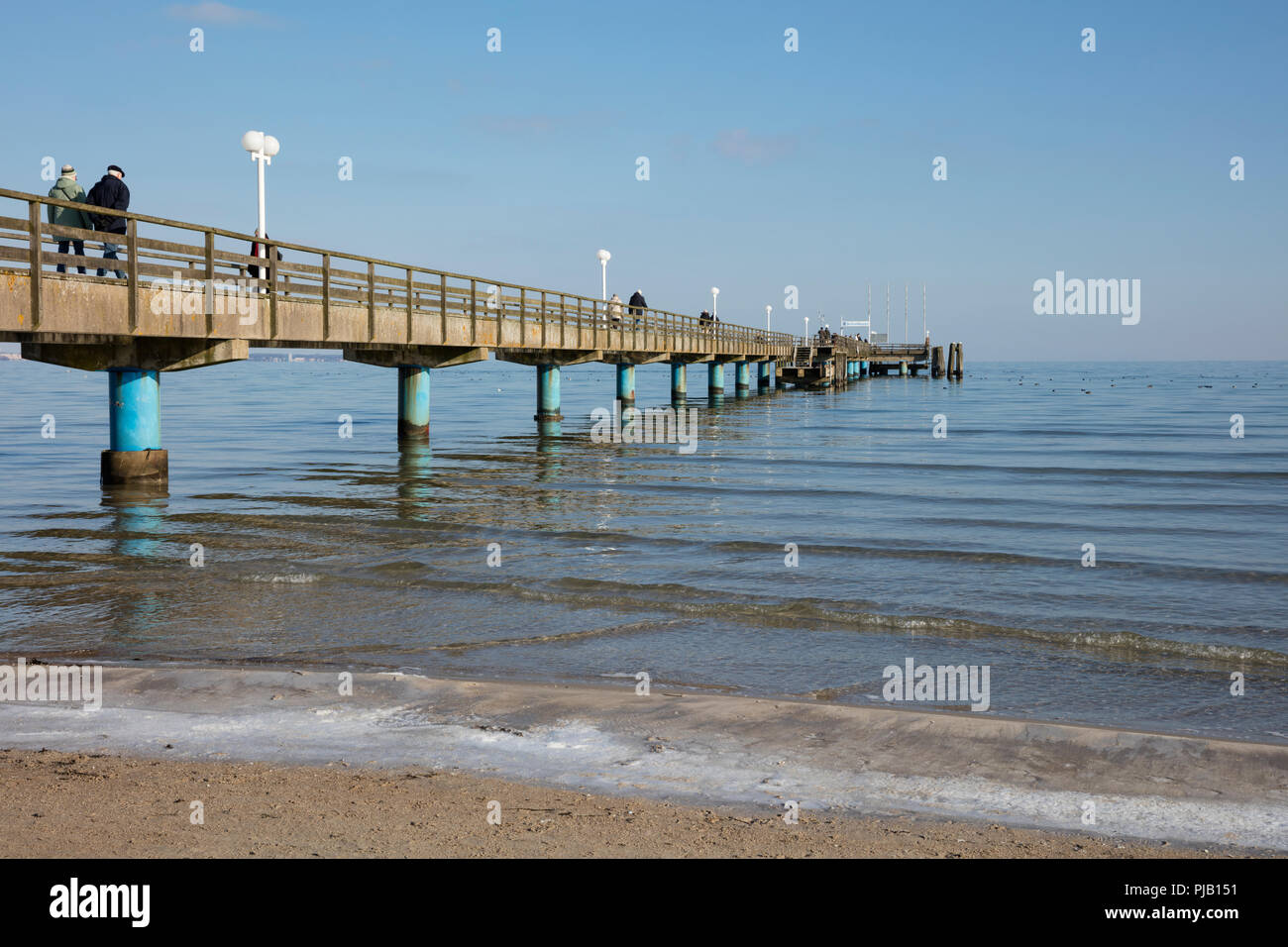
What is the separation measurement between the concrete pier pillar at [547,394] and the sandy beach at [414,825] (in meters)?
33.2

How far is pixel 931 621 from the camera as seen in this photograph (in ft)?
33.7

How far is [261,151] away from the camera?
56.5 ft

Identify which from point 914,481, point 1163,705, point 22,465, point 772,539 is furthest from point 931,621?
point 22,465

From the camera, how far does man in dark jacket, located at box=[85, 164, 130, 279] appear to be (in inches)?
587

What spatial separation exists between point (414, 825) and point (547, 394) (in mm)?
34564

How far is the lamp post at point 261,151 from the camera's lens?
17000mm

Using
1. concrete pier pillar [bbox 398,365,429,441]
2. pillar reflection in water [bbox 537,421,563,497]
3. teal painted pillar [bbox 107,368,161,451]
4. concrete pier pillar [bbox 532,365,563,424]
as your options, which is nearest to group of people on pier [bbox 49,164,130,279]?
teal painted pillar [bbox 107,368,161,451]

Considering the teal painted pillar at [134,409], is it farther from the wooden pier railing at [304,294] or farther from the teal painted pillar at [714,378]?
the teal painted pillar at [714,378]

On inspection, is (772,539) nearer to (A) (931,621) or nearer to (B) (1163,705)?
(A) (931,621)

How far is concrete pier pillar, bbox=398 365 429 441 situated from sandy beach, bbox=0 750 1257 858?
23.8 meters

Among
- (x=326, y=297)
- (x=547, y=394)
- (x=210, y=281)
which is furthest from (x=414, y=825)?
(x=547, y=394)

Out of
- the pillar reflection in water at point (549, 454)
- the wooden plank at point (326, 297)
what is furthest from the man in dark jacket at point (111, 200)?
the pillar reflection in water at point (549, 454)
